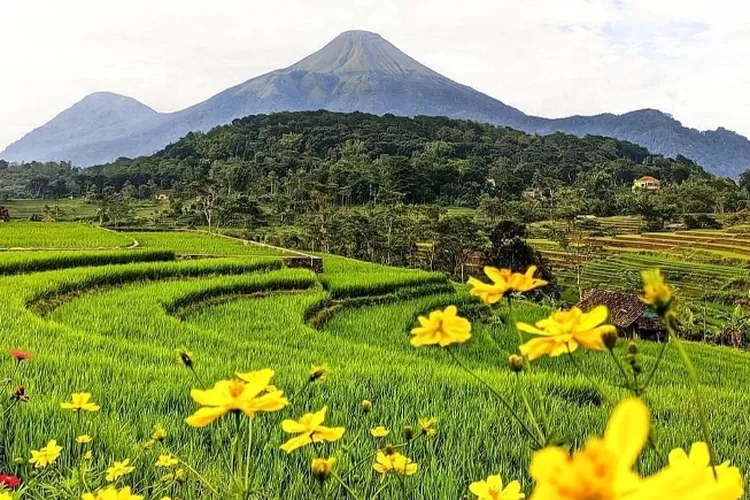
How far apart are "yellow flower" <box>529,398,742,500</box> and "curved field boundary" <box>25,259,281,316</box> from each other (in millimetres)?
7365

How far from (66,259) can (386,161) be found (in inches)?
1656

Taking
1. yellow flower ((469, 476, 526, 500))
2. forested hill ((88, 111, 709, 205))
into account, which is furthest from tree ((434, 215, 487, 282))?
yellow flower ((469, 476, 526, 500))

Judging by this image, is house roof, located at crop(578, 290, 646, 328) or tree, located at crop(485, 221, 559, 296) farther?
tree, located at crop(485, 221, 559, 296)

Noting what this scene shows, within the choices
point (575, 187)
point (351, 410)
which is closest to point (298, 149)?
point (575, 187)

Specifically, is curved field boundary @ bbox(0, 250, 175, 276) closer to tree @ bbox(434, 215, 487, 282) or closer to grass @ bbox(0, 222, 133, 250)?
grass @ bbox(0, 222, 133, 250)

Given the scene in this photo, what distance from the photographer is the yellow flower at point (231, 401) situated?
0.64m

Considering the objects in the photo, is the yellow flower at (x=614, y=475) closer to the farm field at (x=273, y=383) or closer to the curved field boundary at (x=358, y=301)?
the farm field at (x=273, y=383)

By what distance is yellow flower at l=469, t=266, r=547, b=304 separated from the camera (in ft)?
2.42

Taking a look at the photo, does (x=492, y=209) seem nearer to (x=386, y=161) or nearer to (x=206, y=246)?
(x=386, y=161)

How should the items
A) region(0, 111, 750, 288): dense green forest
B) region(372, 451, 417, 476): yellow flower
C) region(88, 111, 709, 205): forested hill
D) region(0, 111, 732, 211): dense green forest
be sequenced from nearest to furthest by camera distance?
region(372, 451, 417, 476): yellow flower < region(0, 111, 750, 288): dense green forest < region(0, 111, 732, 211): dense green forest < region(88, 111, 709, 205): forested hill

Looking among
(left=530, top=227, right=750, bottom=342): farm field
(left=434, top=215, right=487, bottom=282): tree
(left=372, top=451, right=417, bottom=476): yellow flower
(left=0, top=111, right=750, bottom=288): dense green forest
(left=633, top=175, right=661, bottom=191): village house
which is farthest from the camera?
(left=633, top=175, right=661, bottom=191): village house

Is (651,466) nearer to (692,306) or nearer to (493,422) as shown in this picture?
(493,422)

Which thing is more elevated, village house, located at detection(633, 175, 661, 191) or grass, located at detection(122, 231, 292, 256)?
village house, located at detection(633, 175, 661, 191)

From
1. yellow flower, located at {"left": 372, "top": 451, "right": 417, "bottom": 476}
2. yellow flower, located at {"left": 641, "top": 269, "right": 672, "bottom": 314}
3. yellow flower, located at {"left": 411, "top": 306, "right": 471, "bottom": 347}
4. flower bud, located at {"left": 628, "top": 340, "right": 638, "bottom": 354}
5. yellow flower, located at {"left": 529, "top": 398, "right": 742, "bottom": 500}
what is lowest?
yellow flower, located at {"left": 372, "top": 451, "right": 417, "bottom": 476}
